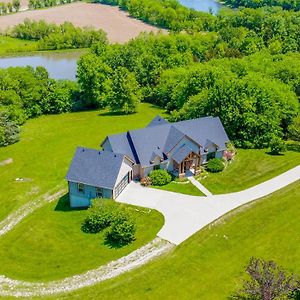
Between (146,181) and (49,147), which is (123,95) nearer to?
(49,147)

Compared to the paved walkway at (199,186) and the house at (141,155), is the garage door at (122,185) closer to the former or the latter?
the house at (141,155)

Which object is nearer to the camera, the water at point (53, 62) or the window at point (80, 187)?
the window at point (80, 187)

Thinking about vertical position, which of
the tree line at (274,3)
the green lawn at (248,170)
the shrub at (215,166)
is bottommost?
the green lawn at (248,170)

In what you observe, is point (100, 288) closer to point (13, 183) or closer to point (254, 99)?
point (13, 183)

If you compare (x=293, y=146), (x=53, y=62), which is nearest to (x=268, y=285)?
(x=293, y=146)

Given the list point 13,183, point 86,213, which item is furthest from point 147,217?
point 13,183

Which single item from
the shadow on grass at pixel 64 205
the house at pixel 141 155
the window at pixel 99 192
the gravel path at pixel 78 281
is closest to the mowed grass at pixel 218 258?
the gravel path at pixel 78 281

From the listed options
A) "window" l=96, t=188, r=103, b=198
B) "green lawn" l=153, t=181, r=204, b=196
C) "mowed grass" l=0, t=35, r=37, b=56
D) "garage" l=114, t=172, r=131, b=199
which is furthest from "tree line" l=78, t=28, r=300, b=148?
"mowed grass" l=0, t=35, r=37, b=56

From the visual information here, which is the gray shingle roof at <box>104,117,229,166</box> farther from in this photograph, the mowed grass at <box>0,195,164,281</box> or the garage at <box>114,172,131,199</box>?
the mowed grass at <box>0,195,164,281</box>
